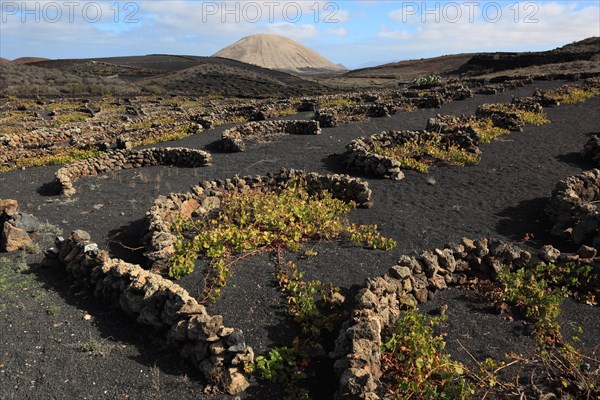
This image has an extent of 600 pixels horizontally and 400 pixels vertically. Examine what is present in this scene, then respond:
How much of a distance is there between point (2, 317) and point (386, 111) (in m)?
22.7

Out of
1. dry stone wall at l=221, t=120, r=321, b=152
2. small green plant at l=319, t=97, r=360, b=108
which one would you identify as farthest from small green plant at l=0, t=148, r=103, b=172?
small green plant at l=319, t=97, r=360, b=108

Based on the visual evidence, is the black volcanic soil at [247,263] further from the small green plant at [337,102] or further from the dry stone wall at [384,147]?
the small green plant at [337,102]

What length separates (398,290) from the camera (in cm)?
719

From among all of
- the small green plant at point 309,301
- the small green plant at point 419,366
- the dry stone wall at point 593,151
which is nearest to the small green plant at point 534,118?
the dry stone wall at point 593,151

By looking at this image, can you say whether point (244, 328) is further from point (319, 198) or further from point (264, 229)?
point (319, 198)

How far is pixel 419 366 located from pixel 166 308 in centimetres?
381

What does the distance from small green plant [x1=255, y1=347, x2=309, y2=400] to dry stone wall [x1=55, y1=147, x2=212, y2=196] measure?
11.2 m

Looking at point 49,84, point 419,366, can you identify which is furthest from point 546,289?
point 49,84

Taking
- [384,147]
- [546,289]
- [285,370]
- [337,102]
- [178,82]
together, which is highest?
[178,82]

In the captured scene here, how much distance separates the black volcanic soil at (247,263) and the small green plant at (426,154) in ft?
1.72

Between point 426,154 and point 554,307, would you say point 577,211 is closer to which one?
point 554,307

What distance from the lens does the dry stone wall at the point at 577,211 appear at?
9.06 m

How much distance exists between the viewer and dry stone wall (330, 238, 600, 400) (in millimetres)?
5117

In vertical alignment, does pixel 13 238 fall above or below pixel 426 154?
below
